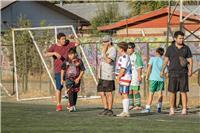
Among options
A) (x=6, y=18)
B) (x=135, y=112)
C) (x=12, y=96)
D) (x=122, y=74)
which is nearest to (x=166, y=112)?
(x=135, y=112)

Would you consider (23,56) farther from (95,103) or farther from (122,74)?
(122,74)

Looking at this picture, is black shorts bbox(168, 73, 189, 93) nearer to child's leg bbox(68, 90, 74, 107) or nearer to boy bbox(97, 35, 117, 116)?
boy bbox(97, 35, 117, 116)

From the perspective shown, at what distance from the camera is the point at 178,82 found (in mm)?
15523

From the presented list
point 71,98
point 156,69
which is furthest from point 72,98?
point 156,69

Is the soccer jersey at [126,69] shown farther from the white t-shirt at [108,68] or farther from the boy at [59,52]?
the boy at [59,52]

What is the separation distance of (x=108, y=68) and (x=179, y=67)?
62.7 inches

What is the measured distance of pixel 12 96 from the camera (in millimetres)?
24094

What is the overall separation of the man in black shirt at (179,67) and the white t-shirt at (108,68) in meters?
1.27

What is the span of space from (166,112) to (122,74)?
200 cm

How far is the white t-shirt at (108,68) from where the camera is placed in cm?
1550

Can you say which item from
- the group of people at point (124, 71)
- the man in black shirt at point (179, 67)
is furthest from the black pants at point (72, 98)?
the man in black shirt at point (179, 67)

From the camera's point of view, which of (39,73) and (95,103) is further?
(39,73)

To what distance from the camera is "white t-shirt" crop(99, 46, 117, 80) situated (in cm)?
1550

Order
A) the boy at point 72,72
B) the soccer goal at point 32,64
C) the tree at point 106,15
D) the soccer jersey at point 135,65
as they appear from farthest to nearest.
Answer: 1. the tree at point 106,15
2. the soccer goal at point 32,64
3. the soccer jersey at point 135,65
4. the boy at point 72,72
